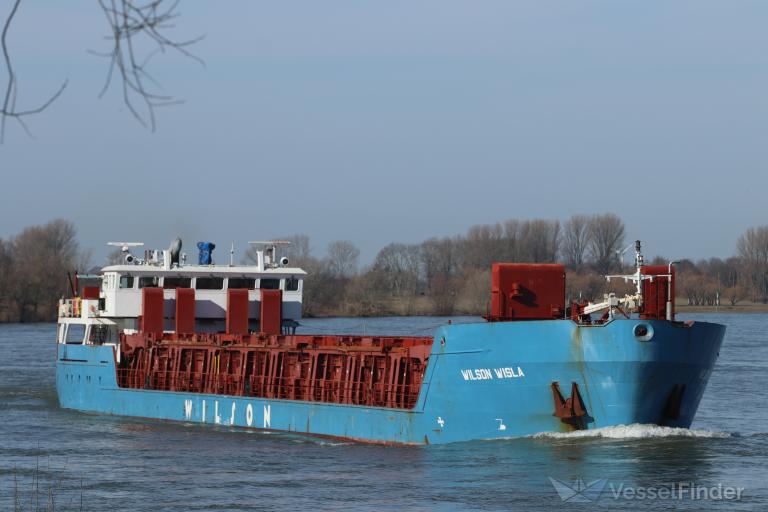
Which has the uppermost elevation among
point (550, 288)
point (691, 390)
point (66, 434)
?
point (550, 288)

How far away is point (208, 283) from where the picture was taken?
36281 millimetres

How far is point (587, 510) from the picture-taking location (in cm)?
1959

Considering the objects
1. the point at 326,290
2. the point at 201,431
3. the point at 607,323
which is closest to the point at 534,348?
the point at 607,323

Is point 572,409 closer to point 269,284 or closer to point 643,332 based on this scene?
point 643,332

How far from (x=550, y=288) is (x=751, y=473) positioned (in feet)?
18.7

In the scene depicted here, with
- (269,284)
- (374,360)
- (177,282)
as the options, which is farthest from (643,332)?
(177,282)

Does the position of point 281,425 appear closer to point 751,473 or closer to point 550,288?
point 550,288

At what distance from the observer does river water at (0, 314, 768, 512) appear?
20.7 meters

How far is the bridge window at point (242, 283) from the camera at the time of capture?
36.3m

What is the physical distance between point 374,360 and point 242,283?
9.19 meters

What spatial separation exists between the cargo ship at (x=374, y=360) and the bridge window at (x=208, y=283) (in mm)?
51

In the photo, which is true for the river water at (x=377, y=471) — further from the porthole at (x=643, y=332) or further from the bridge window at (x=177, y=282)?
the bridge window at (x=177, y=282)

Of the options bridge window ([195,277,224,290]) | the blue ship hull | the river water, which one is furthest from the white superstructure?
the blue ship hull

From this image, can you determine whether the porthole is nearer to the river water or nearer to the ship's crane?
the ship's crane
